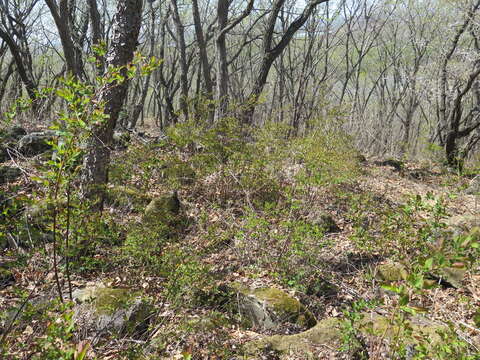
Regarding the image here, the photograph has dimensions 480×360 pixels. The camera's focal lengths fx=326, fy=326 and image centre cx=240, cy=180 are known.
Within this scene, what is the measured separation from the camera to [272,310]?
11.7ft

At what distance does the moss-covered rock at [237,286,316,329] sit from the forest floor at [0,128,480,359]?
7 centimetres

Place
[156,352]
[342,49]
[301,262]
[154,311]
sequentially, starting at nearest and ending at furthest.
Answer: [156,352]
[154,311]
[301,262]
[342,49]

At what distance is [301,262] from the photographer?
435cm

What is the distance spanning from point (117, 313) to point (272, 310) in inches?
63.0

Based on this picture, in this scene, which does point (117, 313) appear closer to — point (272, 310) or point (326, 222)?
point (272, 310)

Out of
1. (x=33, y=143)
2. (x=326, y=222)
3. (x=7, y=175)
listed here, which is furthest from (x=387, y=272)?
(x=33, y=143)

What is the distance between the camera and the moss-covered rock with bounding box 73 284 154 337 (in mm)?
2896

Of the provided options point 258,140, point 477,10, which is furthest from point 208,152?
point 477,10

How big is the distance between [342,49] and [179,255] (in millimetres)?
23065

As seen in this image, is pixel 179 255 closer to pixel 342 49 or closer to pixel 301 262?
pixel 301 262

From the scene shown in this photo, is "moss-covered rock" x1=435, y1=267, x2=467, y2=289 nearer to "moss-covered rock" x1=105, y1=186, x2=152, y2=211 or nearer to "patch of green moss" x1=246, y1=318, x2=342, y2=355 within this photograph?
"patch of green moss" x1=246, y1=318, x2=342, y2=355

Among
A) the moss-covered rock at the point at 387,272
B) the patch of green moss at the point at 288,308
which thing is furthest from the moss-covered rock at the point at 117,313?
the moss-covered rock at the point at 387,272

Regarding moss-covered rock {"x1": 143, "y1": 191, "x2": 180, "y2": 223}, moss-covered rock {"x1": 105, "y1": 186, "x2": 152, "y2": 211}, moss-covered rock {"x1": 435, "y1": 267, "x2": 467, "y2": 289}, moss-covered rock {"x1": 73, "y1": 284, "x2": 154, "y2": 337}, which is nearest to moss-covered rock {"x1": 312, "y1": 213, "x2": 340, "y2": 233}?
moss-covered rock {"x1": 435, "y1": 267, "x2": 467, "y2": 289}

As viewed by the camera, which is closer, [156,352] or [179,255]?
[156,352]
